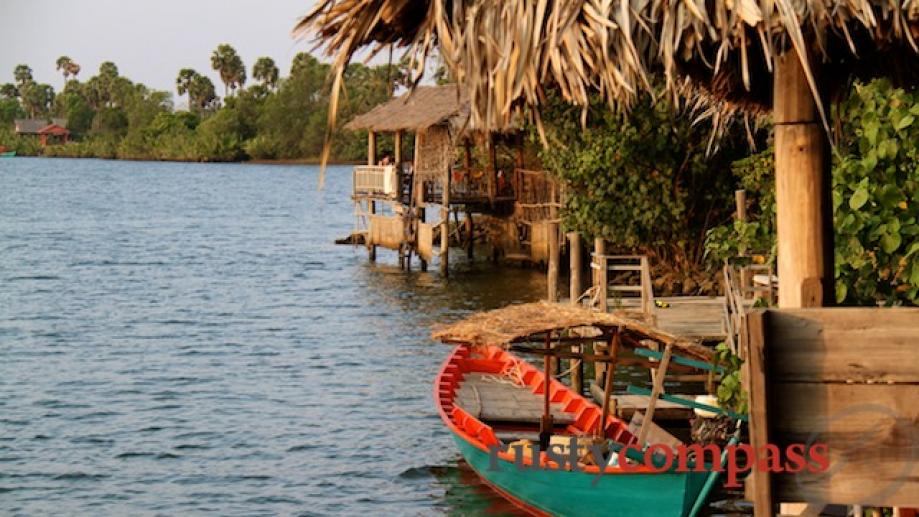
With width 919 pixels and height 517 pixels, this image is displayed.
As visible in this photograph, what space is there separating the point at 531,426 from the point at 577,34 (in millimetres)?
8510

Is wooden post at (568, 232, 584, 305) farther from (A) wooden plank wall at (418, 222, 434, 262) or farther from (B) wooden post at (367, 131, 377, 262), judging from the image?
→ (B) wooden post at (367, 131, 377, 262)

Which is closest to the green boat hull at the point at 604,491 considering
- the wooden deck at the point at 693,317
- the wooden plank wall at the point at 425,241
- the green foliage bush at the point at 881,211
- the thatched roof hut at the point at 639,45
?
the green foliage bush at the point at 881,211

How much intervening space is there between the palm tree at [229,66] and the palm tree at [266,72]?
5.30ft

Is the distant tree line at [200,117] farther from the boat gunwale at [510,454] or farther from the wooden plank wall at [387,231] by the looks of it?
the boat gunwale at [510,454]

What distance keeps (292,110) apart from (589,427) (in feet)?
405

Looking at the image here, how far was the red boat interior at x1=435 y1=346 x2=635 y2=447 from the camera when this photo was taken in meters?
13.2

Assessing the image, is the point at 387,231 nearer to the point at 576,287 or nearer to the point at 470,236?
the point at 470,236

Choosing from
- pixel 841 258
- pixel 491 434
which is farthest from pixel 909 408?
pixel 491 434

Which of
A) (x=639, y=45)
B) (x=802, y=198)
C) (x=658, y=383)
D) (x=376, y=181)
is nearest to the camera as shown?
(x=639, y=45)

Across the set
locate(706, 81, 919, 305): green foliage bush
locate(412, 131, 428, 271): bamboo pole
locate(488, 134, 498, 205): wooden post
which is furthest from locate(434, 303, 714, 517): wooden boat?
locate(488, 134, 498, 205): wooden post

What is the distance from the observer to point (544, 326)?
11.2 metres

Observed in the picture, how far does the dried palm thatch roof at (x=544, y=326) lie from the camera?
11094 mm

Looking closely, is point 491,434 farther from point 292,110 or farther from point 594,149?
point 292,110

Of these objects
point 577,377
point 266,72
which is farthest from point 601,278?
point 266,72
